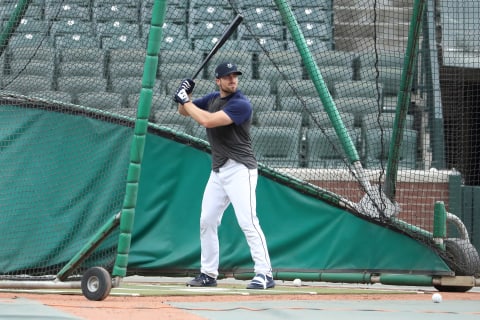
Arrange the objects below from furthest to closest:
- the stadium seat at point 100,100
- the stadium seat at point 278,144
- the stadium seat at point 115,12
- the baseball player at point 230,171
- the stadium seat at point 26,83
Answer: the stadium seat at point 278,144 < the stadium seat at point 115,12 < the stadium seat at point 100,100 < the stadium seat at point 26,83 < the baseball player at point 230,171

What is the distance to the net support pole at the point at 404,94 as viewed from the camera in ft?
28.0

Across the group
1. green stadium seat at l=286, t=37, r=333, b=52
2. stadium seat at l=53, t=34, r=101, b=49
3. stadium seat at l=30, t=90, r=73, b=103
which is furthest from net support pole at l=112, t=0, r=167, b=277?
green stadium seat at l=286, t=37, r=333, b=52

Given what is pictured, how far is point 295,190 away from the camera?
28.6ft

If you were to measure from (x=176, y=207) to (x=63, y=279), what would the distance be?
67.3 inches

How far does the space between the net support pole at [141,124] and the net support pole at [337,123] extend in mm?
1976

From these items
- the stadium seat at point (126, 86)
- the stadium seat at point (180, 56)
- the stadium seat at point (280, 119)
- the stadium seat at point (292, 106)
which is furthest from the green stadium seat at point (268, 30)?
the stadium seat at point (126, 86)

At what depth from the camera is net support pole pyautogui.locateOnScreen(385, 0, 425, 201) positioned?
8547 mm

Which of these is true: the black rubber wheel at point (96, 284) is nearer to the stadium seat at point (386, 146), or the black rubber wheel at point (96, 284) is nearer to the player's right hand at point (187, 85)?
the player's right hand at point (187, 85)

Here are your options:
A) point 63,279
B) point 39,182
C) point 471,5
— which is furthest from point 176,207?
point 471,5

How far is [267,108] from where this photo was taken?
390 inches

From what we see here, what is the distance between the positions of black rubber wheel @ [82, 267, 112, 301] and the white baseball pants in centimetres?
136

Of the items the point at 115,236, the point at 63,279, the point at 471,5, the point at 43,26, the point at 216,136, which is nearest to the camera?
the point at 63,279

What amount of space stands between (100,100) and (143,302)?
120 inches

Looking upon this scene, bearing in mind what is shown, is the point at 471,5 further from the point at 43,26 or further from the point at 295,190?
the point at 43,26
